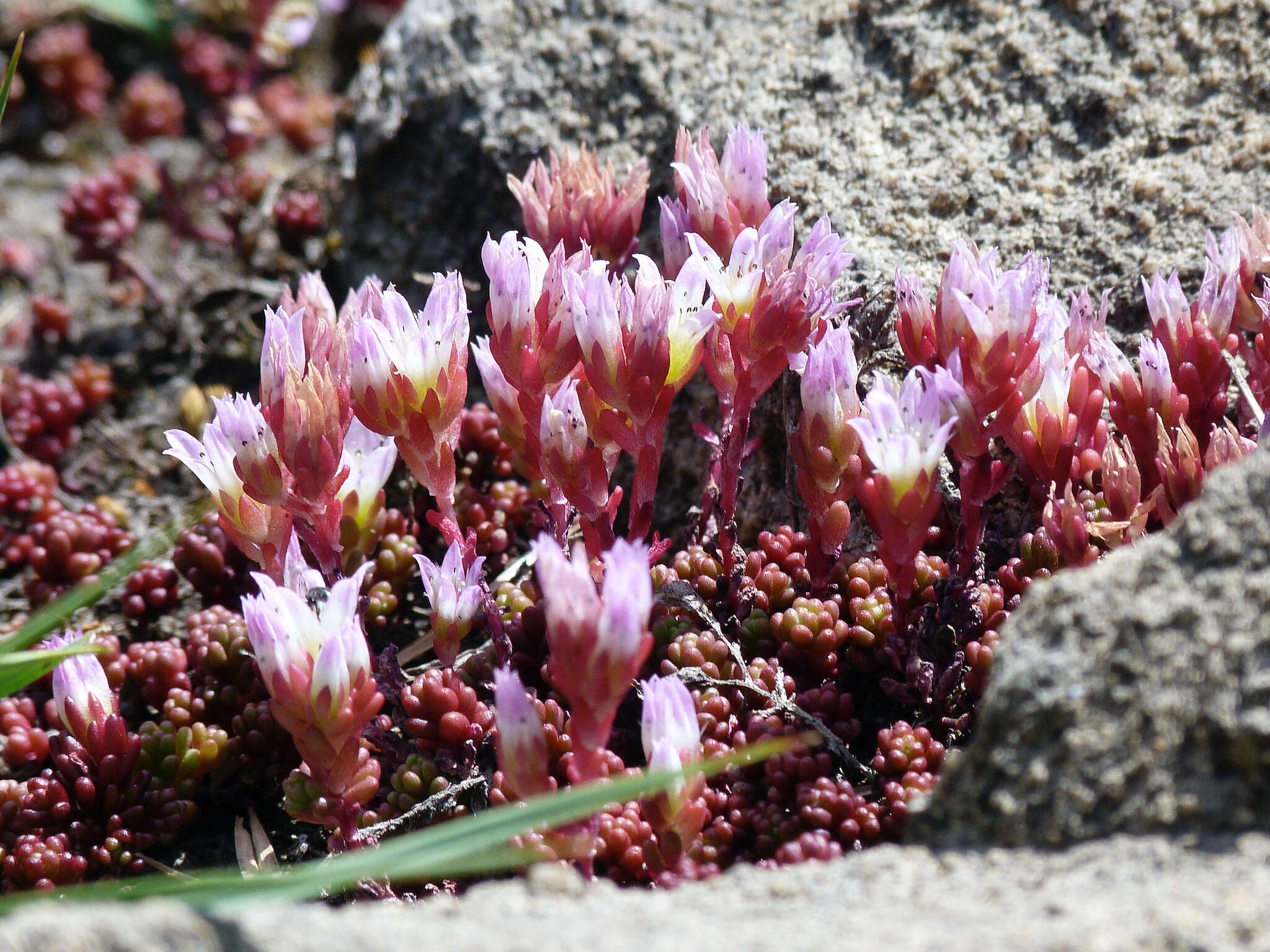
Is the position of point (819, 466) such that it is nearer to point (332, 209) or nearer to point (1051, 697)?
point (1051, 697)

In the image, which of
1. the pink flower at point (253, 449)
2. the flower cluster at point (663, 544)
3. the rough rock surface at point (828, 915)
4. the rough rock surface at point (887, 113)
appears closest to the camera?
the rough rock surface at point (828, 915)

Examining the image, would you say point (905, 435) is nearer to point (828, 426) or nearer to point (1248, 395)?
point (828, 426)

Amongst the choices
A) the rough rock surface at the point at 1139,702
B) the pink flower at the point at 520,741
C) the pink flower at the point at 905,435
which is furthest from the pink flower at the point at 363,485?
the rough rock surface at the point at 1139,702

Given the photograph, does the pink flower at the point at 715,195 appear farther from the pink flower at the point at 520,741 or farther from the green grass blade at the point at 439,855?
the green grass blade at the point at 439,855

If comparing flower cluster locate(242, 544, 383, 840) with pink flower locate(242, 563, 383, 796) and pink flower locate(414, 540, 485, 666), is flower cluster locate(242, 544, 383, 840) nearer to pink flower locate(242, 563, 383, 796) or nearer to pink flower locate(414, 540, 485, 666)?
pink flower locate(242, 563, 383, 796)

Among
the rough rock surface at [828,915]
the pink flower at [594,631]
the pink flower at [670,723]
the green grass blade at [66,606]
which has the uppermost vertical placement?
the green grass blade at [66,606]

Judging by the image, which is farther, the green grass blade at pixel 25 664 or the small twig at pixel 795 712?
the small twig at pixel 795 712

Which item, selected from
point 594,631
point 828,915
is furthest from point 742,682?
point 828,915
